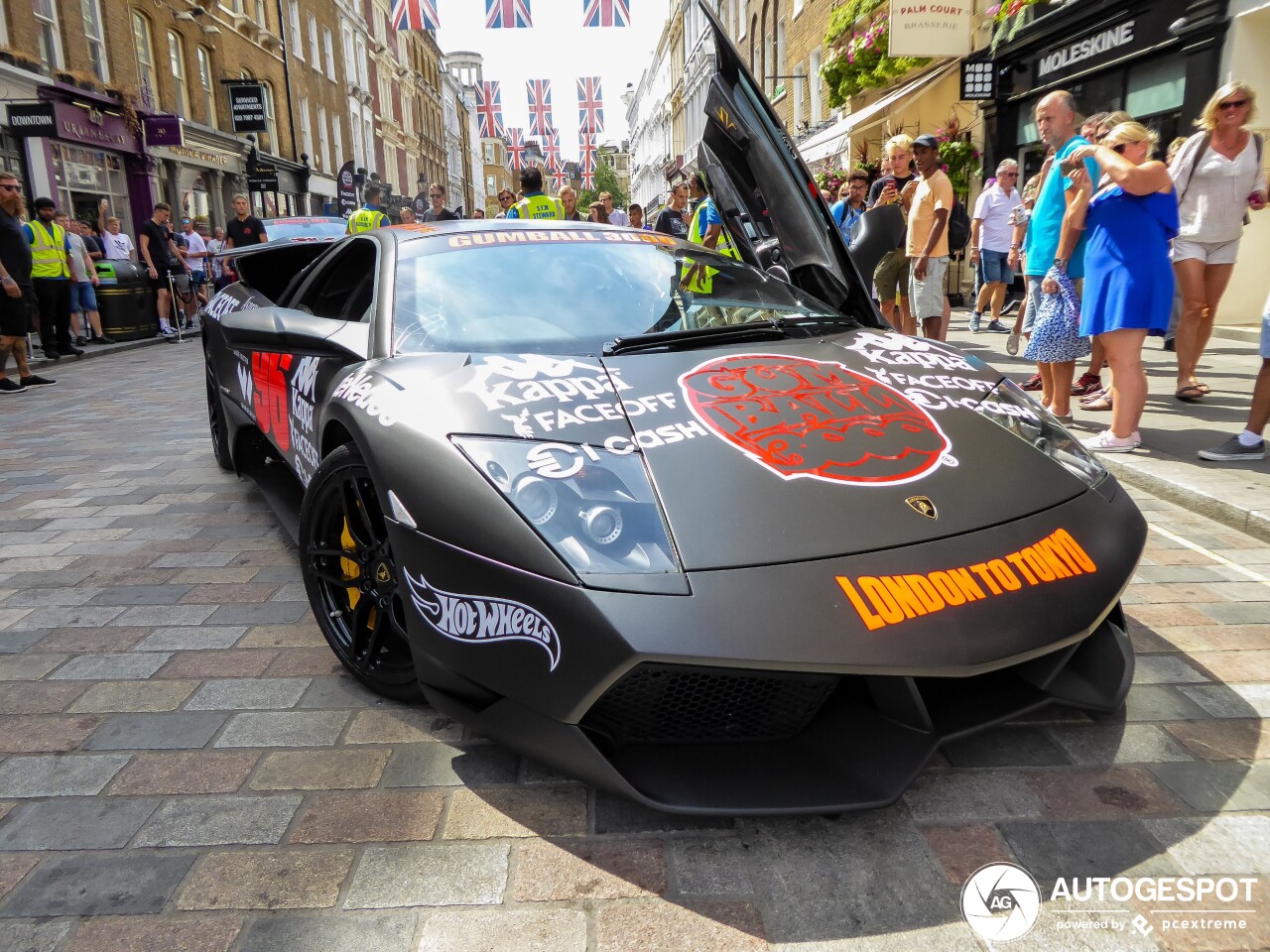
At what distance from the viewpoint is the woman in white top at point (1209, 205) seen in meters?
5.11

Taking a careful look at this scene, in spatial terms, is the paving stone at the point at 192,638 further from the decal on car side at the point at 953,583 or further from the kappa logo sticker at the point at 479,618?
the decal on car side at the point at 953,583

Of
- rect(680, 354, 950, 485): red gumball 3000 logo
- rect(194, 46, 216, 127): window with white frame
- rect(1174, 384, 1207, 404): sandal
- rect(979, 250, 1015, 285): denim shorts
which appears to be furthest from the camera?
rect(194, 46, 216, 127): window with white frame

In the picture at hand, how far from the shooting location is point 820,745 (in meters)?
1.68

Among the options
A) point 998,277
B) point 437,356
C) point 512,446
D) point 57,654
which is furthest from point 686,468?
point 998,277

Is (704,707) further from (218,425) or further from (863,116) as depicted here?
(863,116)

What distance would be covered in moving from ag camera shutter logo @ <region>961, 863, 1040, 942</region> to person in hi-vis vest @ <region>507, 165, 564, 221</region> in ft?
24.0

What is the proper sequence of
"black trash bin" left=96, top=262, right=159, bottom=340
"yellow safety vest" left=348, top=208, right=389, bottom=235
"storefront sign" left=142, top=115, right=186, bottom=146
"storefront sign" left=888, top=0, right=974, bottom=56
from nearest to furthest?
"yellow safety vest" left=348, top=208, right=389, bottom=235, "storefront sign" left=888, top=0, right=974, bottom=56, "black trash bin" left=96, top=262, right=159, bottom=340, "storefront sign" left=142, top=115, right=186, bottom=146

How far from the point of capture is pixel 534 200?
8.26 m

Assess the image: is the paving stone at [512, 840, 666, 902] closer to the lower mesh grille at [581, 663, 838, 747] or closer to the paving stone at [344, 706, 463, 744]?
the lower mesh grille at [581, 663, 838, 747]

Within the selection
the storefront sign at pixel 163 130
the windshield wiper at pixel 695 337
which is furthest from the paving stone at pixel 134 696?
the storefront sign at pixel 163 130

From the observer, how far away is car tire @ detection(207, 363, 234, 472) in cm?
446

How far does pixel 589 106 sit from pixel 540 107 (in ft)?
7.61

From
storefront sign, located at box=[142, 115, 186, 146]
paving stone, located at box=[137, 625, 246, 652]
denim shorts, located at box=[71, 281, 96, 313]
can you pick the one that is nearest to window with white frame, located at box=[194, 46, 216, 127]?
storefront sign, located at box=[142, 115, 186, 146]

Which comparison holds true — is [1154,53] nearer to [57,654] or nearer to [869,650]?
[869,650]
